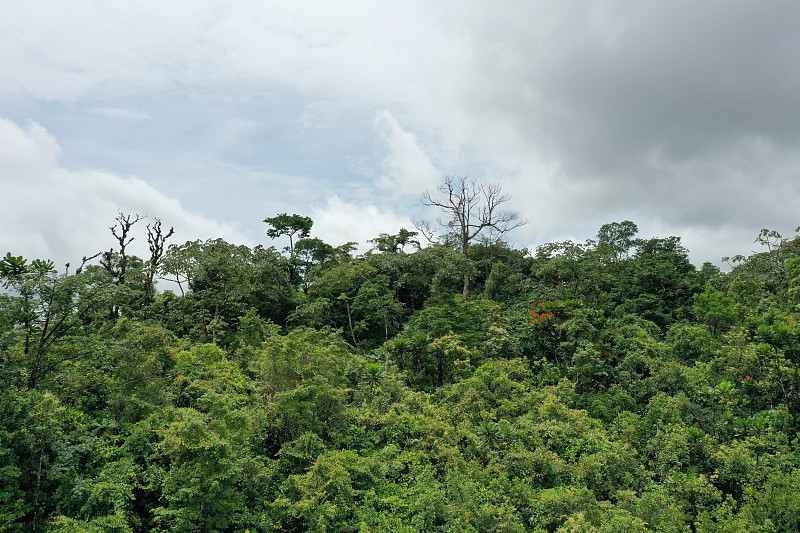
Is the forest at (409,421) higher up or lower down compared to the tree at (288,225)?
lower down

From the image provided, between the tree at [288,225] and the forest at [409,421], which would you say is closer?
the forest at [409,421]

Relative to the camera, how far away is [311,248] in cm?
3191

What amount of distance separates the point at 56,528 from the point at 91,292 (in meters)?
5.70

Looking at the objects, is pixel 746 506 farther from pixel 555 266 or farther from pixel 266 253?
pixel 266 253

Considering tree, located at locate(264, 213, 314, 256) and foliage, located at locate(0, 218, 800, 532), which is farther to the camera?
tree, located at locate(264, 213, 314, 256)

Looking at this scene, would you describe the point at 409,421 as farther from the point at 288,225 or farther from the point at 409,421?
the point at 288,225

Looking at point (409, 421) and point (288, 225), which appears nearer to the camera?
point (409, 421)

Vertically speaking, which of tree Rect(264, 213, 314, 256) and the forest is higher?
tree Rect(264, 213, 314, 256)

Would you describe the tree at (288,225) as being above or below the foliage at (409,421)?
above

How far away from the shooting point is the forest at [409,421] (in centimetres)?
1015

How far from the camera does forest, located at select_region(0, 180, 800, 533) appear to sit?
400 inches

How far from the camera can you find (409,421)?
13.5 m

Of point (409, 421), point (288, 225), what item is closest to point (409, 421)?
point (409, 421)

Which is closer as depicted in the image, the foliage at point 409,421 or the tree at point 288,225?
the foliage at point 409,421
